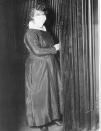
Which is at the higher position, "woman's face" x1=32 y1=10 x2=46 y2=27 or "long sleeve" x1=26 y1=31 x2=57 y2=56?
"woman's face" x1=32 y1=10 x2=46 y2=27

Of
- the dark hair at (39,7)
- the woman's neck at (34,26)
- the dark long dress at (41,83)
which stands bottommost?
the dark long dress at (41,83)

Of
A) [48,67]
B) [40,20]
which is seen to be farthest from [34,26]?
[48,67]

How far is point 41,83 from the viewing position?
3.51ft

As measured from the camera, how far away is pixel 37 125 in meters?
1.08

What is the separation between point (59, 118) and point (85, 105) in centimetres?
9

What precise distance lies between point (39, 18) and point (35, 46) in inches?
3.4

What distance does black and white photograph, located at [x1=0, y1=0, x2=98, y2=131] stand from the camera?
103cm

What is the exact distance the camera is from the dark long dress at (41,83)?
1.06 meters

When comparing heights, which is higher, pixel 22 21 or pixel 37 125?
pixel 22 21

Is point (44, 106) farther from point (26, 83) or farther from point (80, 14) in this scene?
point (80, 14)

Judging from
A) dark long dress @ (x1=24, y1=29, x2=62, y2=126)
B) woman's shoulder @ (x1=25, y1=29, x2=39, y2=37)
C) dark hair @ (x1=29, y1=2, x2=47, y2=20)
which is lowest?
dark long dress @ (x1=24, y1=29, x2=62, y2=126)

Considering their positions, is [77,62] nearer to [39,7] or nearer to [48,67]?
[48,67]

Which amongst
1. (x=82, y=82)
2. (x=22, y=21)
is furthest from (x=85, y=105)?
(x=22, y=21)

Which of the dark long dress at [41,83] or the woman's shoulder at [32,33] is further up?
the woman's shoulder at [32,33]
